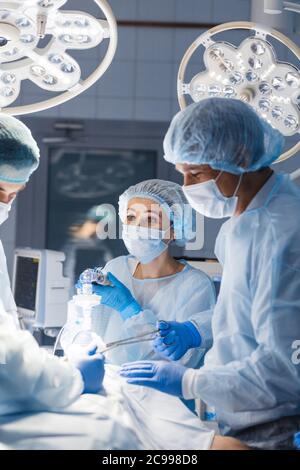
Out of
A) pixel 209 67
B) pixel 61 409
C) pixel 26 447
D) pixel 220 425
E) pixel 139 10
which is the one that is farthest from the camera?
pixel 139 10

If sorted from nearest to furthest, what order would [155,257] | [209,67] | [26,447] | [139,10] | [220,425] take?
[26,447], [220,425], [209,67], [155,257], [139,10]

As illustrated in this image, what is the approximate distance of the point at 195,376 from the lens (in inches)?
62.1

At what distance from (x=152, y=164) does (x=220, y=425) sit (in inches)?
114

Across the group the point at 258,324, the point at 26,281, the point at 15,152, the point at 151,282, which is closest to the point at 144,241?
the point at 151,282

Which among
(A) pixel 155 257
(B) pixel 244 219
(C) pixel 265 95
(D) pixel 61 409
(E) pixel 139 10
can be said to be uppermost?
(E) pixel 139 10

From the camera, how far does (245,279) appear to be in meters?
A: 1.62

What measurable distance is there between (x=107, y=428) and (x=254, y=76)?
1262mm

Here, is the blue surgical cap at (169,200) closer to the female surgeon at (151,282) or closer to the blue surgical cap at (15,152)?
the female surgeon at (151,282)

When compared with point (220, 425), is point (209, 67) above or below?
above

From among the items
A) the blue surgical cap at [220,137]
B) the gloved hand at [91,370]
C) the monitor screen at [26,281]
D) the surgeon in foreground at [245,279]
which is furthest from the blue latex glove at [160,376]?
the monitor screen at [26,281]

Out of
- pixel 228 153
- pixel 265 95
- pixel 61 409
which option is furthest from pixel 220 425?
pixel 265 95

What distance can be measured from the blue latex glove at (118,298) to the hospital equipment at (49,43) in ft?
2.17

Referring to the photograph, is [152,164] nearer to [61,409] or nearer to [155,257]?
[155,257]

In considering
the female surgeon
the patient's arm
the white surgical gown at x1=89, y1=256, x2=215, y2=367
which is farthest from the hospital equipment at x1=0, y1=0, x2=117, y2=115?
the patient's arm
